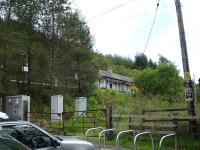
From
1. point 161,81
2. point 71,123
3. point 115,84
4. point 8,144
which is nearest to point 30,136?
point 8,144

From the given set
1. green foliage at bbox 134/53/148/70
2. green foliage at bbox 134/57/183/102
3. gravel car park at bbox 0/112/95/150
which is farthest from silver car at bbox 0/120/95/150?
green foliage at bbox 134/53/148/70

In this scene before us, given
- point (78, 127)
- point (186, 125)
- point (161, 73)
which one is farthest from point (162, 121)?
point (161, 73)

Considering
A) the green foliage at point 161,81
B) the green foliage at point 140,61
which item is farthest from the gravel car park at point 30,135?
the green foliage at point 140,61

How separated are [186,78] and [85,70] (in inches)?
1125

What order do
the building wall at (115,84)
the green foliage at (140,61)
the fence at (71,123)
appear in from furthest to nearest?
the green foliage at (140,61), the building wall at (115,84), the fence at (71,123)

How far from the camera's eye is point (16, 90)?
1563 inches

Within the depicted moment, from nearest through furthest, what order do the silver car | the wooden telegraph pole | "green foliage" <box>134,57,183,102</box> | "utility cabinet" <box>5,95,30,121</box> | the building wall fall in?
the silver car → the wooden telegraph pole → "utility cabinet" <box>5,95,30,121</box> → "green foliage" <box>134,57,183,102</box> → the building wall

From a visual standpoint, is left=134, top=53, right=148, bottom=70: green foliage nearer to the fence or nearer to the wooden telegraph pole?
the fence

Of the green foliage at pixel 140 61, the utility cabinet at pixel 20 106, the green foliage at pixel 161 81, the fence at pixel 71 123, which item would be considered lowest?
the fence at pixel 71 123

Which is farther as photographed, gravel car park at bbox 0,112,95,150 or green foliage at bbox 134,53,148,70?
green foliage at bbox 134,53,148,70

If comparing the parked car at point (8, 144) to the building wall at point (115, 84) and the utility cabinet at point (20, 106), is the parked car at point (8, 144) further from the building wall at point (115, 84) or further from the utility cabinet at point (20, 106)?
the building wall at point (115, 84)

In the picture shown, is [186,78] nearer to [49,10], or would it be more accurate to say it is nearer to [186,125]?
[186,125]

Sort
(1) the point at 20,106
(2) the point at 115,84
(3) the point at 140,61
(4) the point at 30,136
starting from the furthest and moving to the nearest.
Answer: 1. (3) the point at 140,61
2. (2) the point at 115,84
3. (1) the point at 20,106
4. (4) the point at 30,136

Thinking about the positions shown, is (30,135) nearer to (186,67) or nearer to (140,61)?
(186,67)
